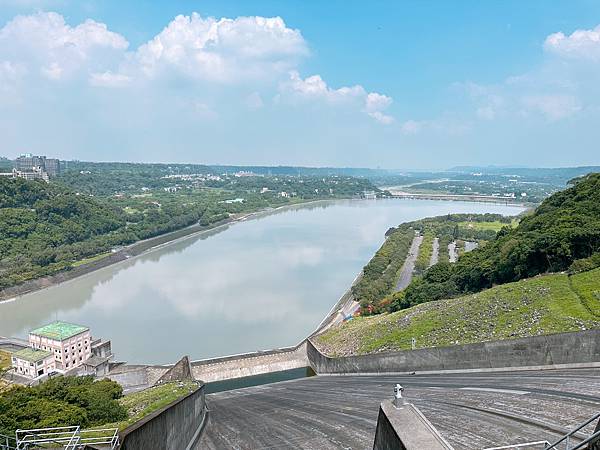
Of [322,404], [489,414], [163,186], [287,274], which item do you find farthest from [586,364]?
[163,186]

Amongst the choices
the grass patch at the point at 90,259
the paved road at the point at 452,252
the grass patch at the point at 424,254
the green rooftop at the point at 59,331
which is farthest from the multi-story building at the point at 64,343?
the paved road at the point at 452,252

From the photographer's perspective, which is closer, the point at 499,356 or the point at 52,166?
the point at 499,356

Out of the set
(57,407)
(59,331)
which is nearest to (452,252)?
(59,331)

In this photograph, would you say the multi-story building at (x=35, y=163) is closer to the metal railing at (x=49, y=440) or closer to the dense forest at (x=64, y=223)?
the dense forest at (x=64, y=223)

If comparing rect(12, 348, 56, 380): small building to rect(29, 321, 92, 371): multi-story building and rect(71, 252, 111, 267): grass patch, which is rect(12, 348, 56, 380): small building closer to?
rect(29, 321, 92, 371): multi-story building

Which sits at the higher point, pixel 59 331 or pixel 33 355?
pixel 59 331

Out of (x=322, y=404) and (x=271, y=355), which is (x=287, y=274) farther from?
(x=322, y=404)

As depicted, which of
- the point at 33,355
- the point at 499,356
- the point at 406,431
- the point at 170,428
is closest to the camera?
the point at 406,431

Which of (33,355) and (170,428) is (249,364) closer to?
(33,355)
